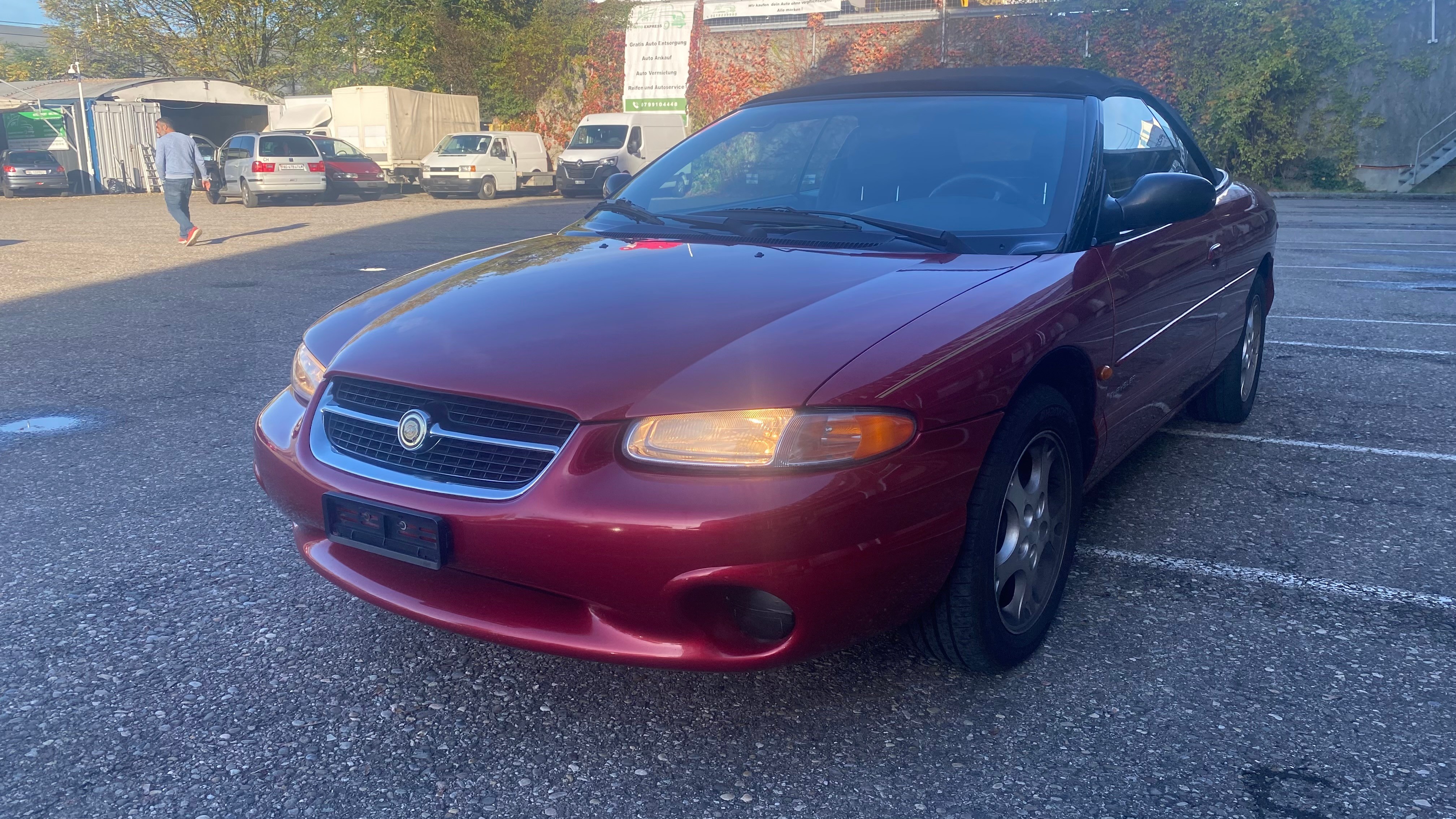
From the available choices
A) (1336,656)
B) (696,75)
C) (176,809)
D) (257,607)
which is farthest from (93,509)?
(696,75)

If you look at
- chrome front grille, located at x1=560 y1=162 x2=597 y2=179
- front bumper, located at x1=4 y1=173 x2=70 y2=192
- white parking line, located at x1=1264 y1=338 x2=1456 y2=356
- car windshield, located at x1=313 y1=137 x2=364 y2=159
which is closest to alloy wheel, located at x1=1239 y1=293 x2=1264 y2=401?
white parking line, located at x1=1264 y1=338 x2=1456 y2=356

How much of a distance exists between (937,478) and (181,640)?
2051 millimetres

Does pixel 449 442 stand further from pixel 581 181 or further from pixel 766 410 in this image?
pixel 581 181

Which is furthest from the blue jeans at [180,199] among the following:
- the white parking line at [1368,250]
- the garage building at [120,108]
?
the garage building at [120,108]

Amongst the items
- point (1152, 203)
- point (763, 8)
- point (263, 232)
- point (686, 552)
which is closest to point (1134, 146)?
point (1152, 203)

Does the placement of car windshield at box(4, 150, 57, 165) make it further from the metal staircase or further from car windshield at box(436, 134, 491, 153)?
the metal staircase

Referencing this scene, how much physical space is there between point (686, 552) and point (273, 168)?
2386cm

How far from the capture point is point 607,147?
27.2 meters

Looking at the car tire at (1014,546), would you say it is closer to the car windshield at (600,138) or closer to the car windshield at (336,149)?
the car windshield at (336,149)

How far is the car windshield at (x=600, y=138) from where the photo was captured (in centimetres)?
2725

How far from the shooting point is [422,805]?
229cm

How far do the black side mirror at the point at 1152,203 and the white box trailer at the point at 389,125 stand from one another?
27.6 metres

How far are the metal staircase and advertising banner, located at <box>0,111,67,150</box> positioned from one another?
32.1 metres

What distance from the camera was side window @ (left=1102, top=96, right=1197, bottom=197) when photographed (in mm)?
3668
